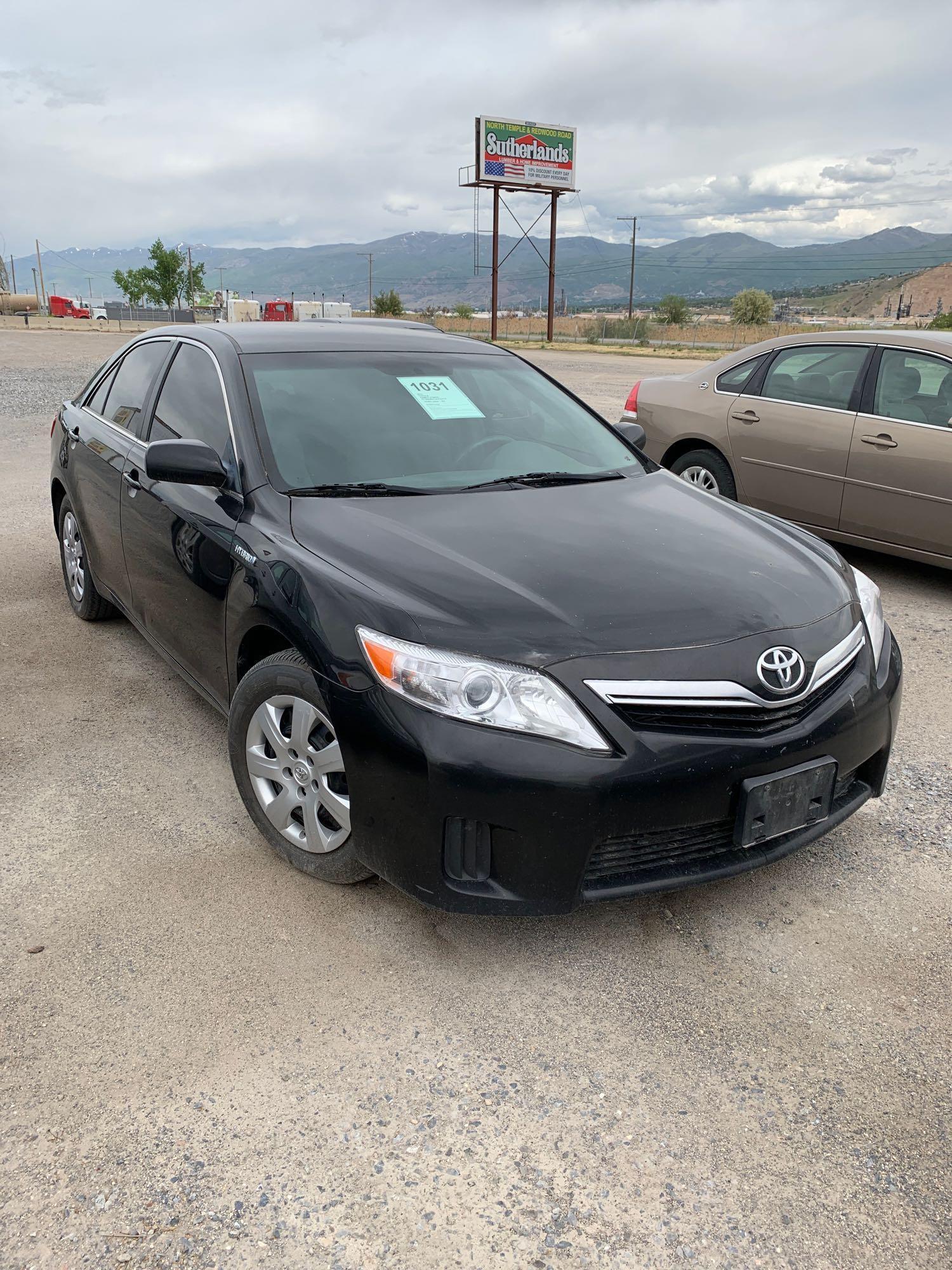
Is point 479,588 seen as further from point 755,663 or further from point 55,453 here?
point 55,453

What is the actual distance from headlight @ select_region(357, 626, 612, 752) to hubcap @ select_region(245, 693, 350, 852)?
0.37 m

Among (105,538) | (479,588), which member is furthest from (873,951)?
(105,538)

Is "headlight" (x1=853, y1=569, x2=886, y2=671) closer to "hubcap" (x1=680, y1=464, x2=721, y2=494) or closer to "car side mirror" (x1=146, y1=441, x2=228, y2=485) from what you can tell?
"car side mirror" (x1=146, y1=441, x2=228, y2=485)

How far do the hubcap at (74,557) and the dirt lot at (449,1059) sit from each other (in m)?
1.80

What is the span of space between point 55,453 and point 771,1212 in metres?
4.82

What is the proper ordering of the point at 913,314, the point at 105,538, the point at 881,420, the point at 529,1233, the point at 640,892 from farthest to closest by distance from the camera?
1. the point at 913,314
2. the point at 881,420
3. the point at 105,538
4. the point at 640,892
5. the point at 529,1233

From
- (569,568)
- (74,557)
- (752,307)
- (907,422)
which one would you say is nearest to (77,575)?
(74,557)

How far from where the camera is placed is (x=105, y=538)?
14.5 feet

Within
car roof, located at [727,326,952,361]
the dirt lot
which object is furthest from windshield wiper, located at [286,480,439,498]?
car roof, located at [727,326,952,361]

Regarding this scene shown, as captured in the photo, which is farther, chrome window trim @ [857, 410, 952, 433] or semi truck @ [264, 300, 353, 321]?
semi truck @ [264, 300, 353, 321]

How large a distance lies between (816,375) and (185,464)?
4618 mm

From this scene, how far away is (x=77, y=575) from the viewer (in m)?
5.13

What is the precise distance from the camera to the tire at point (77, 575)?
16.4 feet

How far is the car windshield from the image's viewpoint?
3312 millimetres
